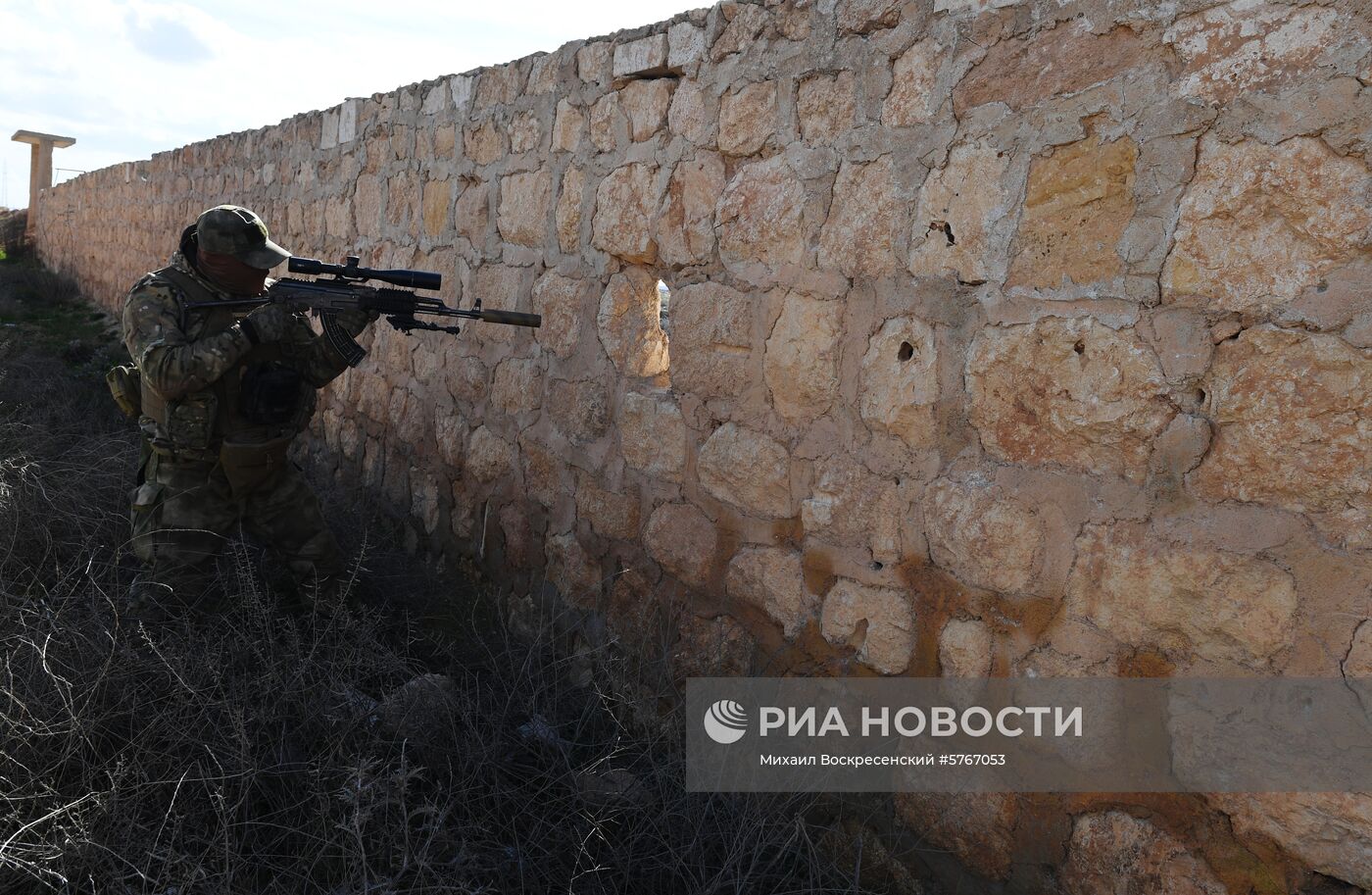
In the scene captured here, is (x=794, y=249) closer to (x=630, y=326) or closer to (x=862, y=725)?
(x=630, y=326)

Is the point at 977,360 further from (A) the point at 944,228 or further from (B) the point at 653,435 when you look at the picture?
(B) the point at 653,435

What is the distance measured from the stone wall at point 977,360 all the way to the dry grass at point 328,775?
1.45 ft

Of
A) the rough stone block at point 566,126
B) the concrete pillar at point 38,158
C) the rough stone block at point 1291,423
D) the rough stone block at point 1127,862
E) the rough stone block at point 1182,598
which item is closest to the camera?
the rough stone block at point 1291,423

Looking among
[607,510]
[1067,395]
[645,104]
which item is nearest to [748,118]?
[645,104]

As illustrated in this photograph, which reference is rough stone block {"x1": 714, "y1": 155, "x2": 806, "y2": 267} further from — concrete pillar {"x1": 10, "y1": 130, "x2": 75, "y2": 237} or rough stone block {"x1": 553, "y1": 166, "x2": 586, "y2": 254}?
concrete pillar {"x1": 10, "y1": 130, "x2": 75, "y2": 237}

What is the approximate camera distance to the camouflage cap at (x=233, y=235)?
323cm

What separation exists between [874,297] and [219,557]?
99.6 inches

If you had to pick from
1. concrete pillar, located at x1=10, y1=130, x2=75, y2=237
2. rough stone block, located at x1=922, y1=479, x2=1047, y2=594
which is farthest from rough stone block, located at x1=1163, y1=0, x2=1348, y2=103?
concrete pillar, located at x1=10, y1=130, x2=75, y2=237

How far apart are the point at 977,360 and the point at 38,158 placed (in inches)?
717

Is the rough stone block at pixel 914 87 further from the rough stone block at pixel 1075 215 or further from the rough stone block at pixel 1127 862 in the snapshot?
the rough stone block at pixel 1127 862

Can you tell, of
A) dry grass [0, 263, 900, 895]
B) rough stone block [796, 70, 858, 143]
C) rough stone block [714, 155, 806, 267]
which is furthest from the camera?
rough stone block [714, 155, 806, 267]

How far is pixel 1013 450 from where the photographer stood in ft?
7.10

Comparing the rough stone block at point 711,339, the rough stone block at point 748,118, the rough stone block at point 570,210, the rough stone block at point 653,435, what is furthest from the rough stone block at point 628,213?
the rough stone block at point 653,435

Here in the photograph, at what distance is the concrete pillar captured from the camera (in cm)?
1551
